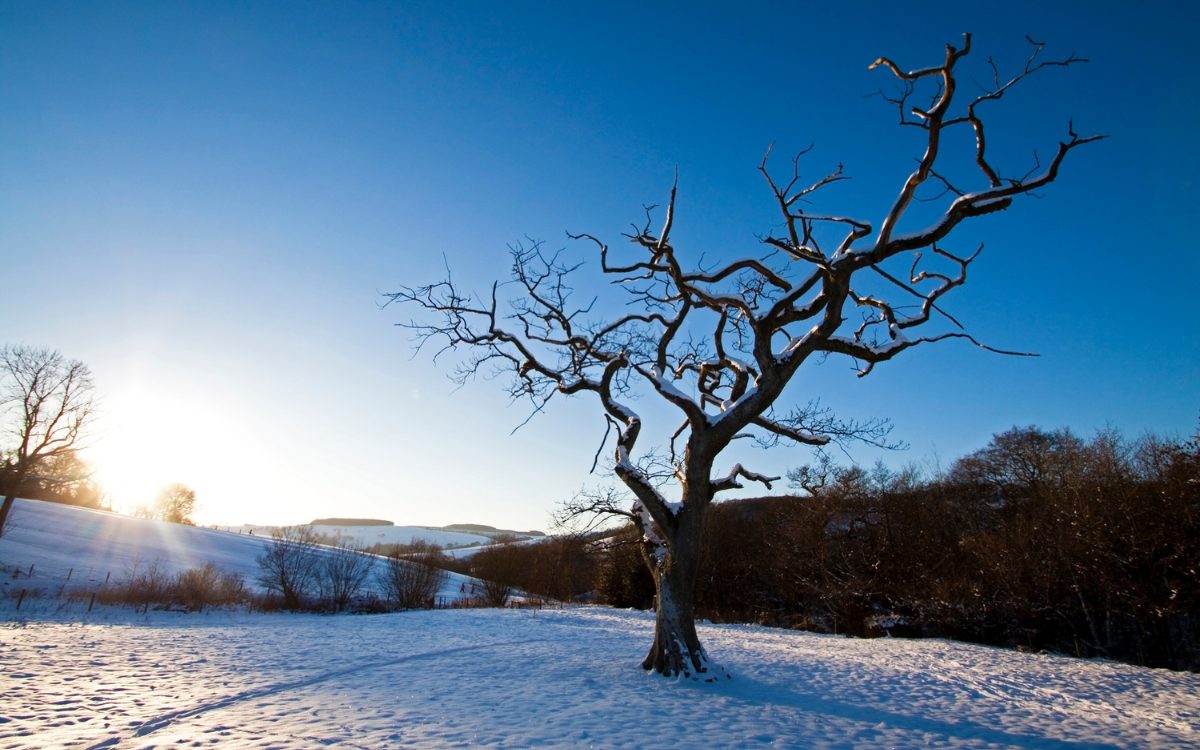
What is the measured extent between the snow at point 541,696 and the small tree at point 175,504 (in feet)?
213

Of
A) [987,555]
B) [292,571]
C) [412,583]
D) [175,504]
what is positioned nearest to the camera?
[987,555]

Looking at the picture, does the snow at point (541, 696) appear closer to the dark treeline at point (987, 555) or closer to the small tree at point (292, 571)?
the dark treeline at point (987, 555)

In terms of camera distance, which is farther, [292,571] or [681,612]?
[292,571]

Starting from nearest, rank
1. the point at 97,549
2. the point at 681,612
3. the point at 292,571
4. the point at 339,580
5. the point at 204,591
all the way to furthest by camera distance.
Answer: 1. the point at 681,612
2. the point at 204,591
3. the point at 292,571
4. the point at 339,580
5. the point at 97,549

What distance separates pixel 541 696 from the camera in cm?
815

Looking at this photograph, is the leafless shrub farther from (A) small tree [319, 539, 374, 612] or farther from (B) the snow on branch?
(B) the snow on branch

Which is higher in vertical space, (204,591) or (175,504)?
(175,504)

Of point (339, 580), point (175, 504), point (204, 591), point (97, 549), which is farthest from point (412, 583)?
point (175, 504)

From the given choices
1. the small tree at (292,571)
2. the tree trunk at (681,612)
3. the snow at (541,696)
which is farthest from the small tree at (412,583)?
the tree trunk at (681,612)

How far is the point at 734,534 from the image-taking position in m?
38.5

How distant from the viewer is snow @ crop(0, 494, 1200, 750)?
6.33 m

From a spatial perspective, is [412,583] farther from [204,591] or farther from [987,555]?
[987,555]

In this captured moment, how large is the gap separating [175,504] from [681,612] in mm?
81460

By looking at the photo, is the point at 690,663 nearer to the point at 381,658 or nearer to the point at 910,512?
the point at 381,658
